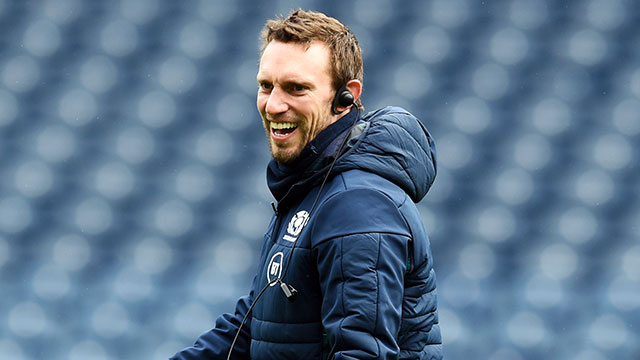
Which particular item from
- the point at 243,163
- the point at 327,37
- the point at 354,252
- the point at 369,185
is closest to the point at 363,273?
the point at 354,252

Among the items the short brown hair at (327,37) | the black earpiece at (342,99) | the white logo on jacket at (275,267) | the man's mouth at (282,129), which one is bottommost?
the white logo on jacket at (275,267)

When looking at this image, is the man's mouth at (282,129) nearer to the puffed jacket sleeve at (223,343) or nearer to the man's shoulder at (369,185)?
the man's shoulder at (369,185)

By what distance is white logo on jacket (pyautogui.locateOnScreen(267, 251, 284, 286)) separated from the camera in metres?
1.46

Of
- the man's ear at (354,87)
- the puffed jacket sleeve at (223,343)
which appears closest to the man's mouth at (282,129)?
the man's ear at (354,87)

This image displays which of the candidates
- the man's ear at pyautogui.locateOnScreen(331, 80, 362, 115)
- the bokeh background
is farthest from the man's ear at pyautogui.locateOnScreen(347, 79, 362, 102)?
the bokeh background

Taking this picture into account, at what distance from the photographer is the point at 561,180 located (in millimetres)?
3332

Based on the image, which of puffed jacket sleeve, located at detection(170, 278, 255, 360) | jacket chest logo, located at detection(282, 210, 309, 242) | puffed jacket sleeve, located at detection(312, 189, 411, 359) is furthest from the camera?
puffed jacket sleeve, located at detection(170, 278, 255, 360)

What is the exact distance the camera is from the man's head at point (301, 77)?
1.49 meters

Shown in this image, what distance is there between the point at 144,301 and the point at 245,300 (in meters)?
1.63

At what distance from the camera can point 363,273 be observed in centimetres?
131

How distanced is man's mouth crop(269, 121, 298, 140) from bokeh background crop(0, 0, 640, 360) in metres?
1.79

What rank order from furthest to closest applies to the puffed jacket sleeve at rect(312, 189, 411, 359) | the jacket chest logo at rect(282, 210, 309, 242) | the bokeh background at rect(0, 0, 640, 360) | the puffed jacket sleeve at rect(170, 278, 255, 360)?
the bokeh background at rect(0, 0, 640, 360) < the puffed jacket sleeve at rect(170, 278, 255, 360) < the jacket chest logo at rect(282, 210, 309, 242) < the puffed jacket sleeve at rect(312, 189, 411, 359)

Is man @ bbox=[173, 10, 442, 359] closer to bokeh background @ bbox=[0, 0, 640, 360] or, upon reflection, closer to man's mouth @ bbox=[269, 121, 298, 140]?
man's mouth @ bbox=[269, 121, 298, 140]

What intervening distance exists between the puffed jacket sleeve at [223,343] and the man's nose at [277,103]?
35 cm
